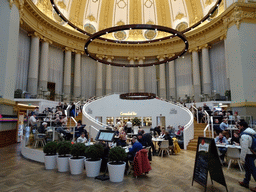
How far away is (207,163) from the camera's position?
4.47 meters

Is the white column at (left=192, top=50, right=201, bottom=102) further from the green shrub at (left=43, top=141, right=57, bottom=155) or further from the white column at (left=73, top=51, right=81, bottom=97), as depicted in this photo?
the green shrub at (left=43, top=141, right=57, bottom=155)

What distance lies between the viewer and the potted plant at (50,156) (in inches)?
255

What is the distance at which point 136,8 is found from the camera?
24844 mm

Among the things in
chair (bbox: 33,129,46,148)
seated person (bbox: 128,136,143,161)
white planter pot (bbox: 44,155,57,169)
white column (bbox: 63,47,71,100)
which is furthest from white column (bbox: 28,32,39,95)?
seated person (bbox: 128,136,143,161)

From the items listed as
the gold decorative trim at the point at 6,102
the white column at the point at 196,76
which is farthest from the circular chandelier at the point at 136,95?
the gold decorative trim at the point at 6,102

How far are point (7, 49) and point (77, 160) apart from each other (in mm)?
9791

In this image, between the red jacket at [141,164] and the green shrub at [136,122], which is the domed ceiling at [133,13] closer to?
the green shrub at [136,122]

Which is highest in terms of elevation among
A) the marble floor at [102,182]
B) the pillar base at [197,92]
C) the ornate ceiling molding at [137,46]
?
the ornate ceiling molding at [137,46]

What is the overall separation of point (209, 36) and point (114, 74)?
1219 cm

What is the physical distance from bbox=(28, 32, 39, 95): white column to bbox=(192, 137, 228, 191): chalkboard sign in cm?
1665

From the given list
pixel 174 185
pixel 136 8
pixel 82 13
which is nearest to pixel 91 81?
pixel 82 13

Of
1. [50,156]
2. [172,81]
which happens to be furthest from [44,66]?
[50,156]

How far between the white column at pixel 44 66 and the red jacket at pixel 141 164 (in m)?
15.7

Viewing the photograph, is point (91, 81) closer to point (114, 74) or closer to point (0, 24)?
point (114, 74)
